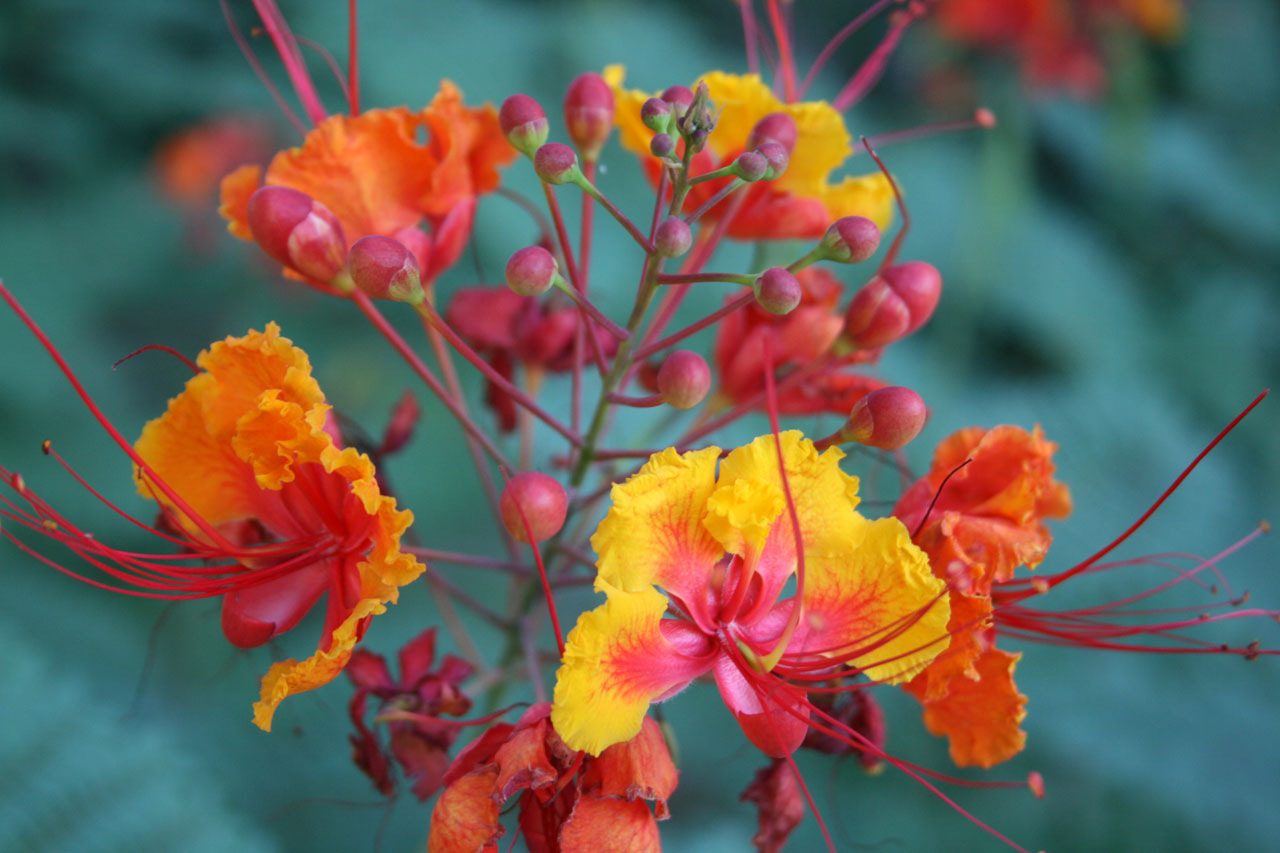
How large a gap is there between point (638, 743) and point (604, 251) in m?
1.75

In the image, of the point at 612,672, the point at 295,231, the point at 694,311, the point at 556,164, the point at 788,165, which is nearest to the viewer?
the point at 612,672

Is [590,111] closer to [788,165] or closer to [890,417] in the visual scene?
[788,165]

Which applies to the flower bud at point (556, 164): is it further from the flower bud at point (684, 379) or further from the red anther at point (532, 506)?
the red anther at point (532, 506)

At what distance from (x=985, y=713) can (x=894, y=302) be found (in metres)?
0.55

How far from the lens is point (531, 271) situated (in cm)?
112

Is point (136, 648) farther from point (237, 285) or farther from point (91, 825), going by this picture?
point (237, 285)

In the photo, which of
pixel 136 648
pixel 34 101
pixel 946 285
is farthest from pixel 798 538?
pixel 34 101

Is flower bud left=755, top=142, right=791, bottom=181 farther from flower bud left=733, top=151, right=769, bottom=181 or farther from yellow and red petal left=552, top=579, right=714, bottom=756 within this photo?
yellow and red petal left=552, top=579, right=714, bottom=756

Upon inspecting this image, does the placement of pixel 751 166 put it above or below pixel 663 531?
above

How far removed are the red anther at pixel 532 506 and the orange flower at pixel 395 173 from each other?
468mm

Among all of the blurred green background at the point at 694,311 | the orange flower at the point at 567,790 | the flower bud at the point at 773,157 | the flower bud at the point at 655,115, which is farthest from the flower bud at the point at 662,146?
the blurred green background at the point at 694,311

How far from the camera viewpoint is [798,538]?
105 centimetres

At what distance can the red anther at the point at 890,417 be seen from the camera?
1146 millimetres

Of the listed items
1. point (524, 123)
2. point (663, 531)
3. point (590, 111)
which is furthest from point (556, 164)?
point (663, 531)
